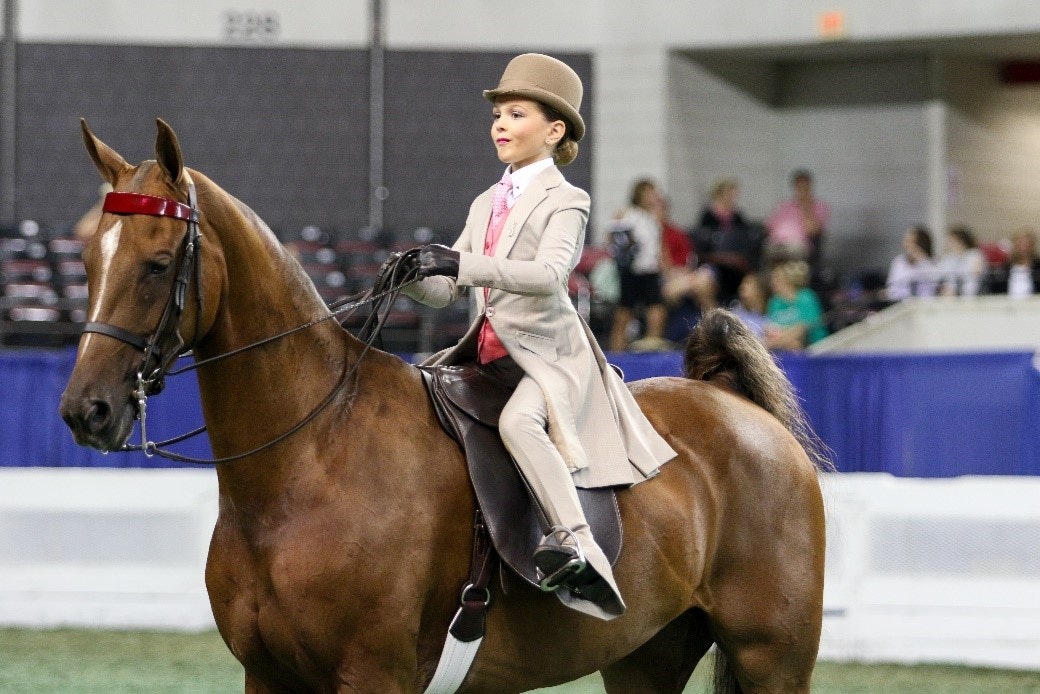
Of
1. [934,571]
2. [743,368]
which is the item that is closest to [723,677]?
[743,368]

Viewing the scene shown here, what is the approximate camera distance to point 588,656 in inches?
170

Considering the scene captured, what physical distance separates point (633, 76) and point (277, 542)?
14.3m

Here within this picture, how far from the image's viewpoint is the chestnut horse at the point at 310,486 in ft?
11.6

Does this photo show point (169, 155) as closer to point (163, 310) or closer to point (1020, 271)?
point (163, 310)

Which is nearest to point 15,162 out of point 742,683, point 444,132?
point 444,132

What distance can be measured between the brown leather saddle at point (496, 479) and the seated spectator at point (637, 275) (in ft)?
28.3

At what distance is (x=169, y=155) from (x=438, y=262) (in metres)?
0.74

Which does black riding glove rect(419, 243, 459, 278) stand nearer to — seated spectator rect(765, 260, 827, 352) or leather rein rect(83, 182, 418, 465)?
leather rein rect(83, 182, 418, 465)

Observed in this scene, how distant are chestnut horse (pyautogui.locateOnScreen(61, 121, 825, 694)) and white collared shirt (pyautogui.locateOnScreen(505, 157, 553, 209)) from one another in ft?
1.91

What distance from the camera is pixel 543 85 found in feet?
13.8

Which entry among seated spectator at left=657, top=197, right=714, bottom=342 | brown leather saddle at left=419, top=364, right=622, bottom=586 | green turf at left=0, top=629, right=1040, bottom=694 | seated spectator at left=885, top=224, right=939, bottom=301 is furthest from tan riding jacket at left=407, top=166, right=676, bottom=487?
seated spectator at left=885, top=224, right=939, bottom=301

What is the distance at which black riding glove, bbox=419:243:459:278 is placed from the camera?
151 inches

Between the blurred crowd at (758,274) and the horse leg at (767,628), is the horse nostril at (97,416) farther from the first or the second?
the blurred crowd at (758,274)

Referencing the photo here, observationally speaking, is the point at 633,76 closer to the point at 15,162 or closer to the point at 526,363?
the point at 15,162
